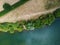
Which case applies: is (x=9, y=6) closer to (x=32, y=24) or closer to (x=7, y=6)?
(x=7, y=6)

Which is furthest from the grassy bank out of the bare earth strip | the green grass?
the green grass

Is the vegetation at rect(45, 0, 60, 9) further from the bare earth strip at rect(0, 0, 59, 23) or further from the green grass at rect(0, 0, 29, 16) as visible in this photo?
the green grass at rect(0, 0, 29, 16)

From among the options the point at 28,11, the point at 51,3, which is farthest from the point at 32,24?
the point at 51,3

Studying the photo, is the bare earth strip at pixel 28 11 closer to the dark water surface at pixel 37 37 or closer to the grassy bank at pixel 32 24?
the grassy bank at pixel 32 24

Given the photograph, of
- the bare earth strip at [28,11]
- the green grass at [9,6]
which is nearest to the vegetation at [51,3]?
the bare earth strip at [28,11]

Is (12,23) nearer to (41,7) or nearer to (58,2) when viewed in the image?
(41,7)

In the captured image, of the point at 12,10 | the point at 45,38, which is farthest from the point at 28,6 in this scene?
the point at 45,38
